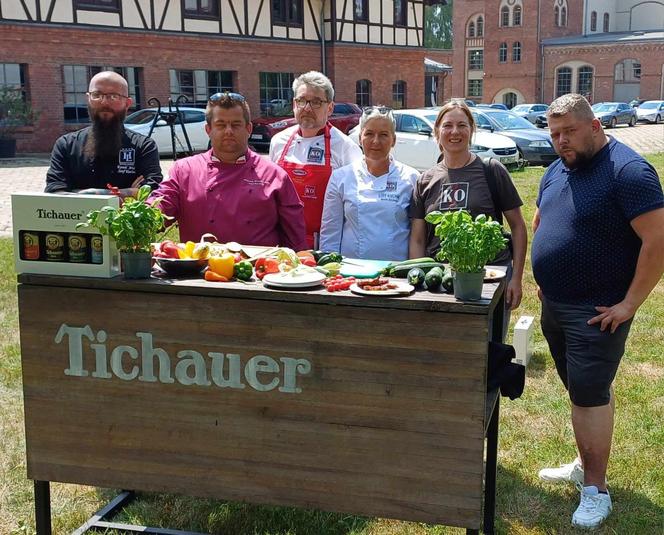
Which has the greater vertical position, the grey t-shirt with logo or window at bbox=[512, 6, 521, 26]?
window at bbox=[512, 6, 521, 26]

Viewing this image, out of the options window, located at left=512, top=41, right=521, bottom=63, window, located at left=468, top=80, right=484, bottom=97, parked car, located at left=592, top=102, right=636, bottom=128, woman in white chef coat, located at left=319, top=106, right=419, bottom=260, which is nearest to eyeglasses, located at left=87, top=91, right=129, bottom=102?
woman in white chef coat, located at left=319, top=106, right=419, bottom=260

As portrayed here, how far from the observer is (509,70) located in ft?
183

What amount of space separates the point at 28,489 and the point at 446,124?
106 inches

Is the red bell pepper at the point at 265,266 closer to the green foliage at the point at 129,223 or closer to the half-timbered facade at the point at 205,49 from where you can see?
the green foliage at the point at 129,223

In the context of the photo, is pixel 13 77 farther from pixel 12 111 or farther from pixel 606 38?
pixel 606 38

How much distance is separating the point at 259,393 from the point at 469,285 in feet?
2.89

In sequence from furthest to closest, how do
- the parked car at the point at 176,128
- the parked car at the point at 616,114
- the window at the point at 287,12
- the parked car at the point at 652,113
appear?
the parked car at the point at 652,113
the parked car at the point at 616,114
the window at the point at 287,12
the parked car at the point at 176,128

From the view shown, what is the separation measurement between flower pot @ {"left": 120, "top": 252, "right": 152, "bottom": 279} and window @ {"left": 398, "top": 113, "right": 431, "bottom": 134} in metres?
13.4

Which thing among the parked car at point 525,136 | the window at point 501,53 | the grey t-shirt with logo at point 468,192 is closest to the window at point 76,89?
the parked car at point 525,136

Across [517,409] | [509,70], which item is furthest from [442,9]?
[517,409]

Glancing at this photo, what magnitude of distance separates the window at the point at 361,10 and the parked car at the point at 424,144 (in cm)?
1403

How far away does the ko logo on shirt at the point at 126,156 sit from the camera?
4.30m

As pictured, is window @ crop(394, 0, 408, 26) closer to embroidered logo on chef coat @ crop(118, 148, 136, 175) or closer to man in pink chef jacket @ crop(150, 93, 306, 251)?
Result: embroidered logo on chef coat @ crop(118, 148, 136, 175)

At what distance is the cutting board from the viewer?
315 centimetres
